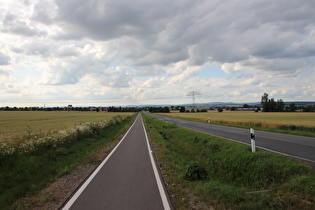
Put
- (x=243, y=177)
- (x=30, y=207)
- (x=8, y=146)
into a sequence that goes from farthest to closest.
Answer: (x=8, y=146)
(x=243, y=177)
(x=30, y=207)

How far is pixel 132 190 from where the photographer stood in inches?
202

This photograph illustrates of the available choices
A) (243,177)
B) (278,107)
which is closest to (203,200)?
(243,177)

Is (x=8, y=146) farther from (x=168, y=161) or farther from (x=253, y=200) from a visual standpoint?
(x=253, y=200)

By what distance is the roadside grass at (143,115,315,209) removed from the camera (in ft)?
14.3

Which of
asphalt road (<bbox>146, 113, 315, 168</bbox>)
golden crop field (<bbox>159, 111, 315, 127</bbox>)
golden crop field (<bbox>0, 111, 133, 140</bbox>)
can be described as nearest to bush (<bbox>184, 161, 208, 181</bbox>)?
asphalt road (<bbox>146, 113, 315, 168</bbox>)

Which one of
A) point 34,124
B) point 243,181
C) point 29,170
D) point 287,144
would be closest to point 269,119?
point 287,144

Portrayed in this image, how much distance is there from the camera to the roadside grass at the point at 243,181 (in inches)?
171

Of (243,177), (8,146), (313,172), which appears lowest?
(243,177)

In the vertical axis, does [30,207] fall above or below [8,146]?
below

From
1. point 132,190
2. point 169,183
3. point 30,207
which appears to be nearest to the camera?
point 30,207

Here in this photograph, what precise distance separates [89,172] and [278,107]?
122164mm

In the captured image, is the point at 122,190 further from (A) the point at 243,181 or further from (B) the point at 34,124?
(B) the point at 34,124

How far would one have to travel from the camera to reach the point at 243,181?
6520 mm

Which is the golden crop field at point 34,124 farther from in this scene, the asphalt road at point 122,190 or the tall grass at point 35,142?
the asphalt road at point 122,190
